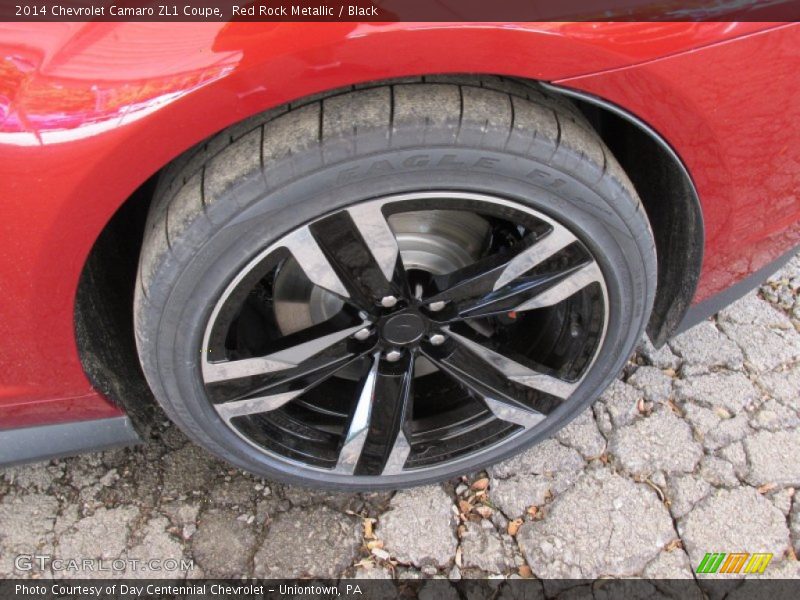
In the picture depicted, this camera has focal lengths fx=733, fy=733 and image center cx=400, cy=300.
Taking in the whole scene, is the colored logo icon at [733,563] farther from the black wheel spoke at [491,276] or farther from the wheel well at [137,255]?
the black wheel spoke at [491,276]

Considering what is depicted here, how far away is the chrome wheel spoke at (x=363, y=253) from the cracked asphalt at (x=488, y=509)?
70 cm

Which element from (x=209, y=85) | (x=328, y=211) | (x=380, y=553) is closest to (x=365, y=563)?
(x=380, y=553)

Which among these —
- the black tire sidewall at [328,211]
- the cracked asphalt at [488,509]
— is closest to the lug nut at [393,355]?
the black tire sidewall at [328,211]

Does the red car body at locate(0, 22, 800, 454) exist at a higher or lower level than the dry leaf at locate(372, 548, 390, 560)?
higher

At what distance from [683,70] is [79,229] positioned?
106 cm

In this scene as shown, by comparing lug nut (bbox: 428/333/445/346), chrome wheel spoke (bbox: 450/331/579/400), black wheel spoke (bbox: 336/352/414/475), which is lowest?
black wheel spoke (bbox: 336/352/414/475)

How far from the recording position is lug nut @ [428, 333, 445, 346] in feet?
5.24

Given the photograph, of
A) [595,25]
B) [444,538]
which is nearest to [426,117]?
[595,25]

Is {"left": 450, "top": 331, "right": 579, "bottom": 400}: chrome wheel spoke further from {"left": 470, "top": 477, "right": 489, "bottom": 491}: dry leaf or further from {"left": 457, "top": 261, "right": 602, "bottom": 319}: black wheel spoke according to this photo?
{"left": 470, "top": 477, "right": 489, "bottom": 491}: dry leaf

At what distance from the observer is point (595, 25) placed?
3.85ft

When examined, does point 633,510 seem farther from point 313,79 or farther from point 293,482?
point 313,79

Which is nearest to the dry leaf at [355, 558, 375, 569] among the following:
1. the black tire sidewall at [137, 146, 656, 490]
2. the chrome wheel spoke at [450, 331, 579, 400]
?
the black tire sidewall at [137, 146, 656, 490]

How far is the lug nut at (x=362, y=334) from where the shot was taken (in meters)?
1.54

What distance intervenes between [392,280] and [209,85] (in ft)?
1.73
